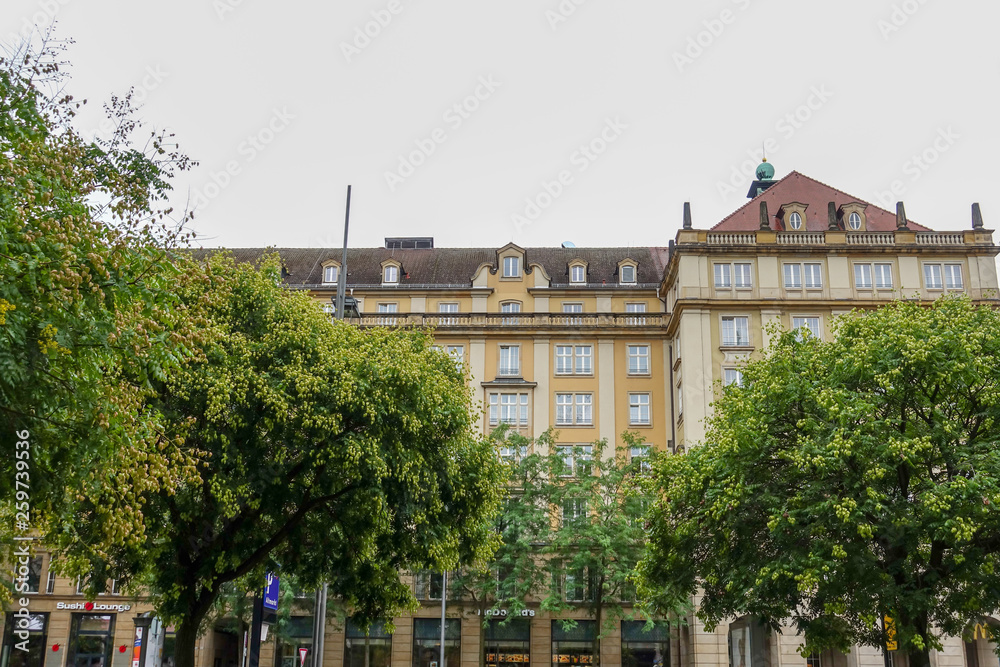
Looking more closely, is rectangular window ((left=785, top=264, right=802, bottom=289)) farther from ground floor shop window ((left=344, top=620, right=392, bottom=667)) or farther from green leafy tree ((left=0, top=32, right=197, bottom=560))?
green leafy tree ((left=0, top=32, right=197, bottom=560))

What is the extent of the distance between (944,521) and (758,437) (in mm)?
4674

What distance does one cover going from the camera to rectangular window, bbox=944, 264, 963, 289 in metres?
47.7

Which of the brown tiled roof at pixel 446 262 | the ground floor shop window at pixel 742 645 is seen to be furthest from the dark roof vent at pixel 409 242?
the ground floor shop window at pixel 742 645

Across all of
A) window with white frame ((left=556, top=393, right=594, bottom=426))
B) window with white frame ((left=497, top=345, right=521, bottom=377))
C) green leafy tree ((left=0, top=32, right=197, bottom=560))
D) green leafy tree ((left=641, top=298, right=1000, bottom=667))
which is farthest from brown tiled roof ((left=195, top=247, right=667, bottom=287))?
green leafy tree ((left=0, top=32, right=197, bottom=560))

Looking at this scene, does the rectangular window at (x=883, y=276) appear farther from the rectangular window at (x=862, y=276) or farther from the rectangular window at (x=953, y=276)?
the rectangular window at (x=953, y=276)

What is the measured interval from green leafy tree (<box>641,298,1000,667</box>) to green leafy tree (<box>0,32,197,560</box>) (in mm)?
15277

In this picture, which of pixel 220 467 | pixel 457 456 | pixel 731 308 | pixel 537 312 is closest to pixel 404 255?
pixel 537 312

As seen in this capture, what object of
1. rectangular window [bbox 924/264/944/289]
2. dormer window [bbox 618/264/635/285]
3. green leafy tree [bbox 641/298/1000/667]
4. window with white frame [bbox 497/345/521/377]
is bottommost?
green leafy tree [bbox 641/298/1000/667]

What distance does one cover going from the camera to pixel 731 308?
47906mm

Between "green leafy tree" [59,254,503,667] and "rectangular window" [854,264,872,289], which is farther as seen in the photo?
"rectangular window" [854,264,872,289]

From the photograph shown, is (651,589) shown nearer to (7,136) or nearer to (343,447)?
(343,447)

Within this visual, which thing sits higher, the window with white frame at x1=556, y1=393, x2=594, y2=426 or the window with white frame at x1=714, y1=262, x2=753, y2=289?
the window with white frame at x1=714, y1=262, x2=753, y2=289

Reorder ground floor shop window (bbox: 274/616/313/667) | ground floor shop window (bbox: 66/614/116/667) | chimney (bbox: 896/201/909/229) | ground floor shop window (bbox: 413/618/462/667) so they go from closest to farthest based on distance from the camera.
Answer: ground floor shop window (bbox: 274/616/313/667)
ground floor shop window (bbox: 413/618/462/667)
ground floor shop window (bbox: 66/614/116/667)
chimney (bbox: 896/201/909/229)

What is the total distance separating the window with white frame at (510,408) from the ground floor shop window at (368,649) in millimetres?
12456
